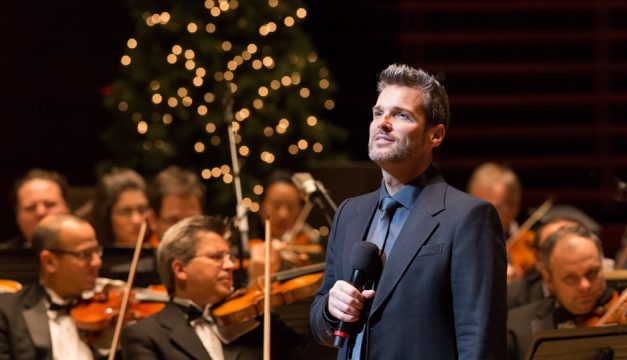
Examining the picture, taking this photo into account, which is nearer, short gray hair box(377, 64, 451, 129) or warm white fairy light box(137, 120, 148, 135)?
short gray hair box(377, 64, 451, 129)

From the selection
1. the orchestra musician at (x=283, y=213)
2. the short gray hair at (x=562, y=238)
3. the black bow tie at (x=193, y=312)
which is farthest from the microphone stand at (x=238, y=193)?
the short gray hair at (x=562, y=238)

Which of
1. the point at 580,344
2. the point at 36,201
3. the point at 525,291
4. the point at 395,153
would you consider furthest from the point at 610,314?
the point at 36,201

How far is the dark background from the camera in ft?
25.2

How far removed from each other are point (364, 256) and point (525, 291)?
217 cm

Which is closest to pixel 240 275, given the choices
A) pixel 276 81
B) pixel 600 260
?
pixel 600 260

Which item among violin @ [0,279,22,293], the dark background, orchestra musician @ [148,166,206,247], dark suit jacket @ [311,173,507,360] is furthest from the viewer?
the dark background

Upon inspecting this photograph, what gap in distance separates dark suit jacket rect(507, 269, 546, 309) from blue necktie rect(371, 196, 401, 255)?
1.93 metres

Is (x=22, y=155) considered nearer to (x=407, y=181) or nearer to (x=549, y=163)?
(x=549, y=163)

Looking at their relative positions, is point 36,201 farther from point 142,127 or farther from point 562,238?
point 562,238

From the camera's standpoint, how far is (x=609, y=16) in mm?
7770

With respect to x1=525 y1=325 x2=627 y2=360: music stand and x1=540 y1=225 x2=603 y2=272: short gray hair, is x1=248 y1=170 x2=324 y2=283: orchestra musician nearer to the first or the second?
x1=540 y1=225 x2=603 y2=272: short gray hair

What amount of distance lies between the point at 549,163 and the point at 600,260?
362 centimetres

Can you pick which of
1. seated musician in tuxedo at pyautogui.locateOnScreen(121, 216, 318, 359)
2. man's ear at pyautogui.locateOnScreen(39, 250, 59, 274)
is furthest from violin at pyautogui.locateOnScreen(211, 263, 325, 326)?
man's ear at pyautogui.locateOnScreen(39, 250, 59, 274)

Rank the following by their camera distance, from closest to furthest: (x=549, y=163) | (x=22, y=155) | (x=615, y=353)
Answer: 1. (x=615, y=353)
2. (x=549, y=163)
3. (x=22, y=155)
